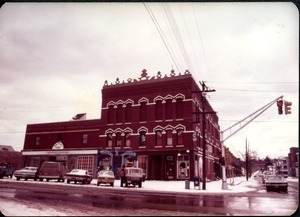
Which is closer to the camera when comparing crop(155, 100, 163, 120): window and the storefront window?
the storefront window

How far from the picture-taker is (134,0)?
41.0 feet

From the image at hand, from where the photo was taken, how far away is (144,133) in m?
31.9

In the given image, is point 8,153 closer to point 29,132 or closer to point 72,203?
point 29,132

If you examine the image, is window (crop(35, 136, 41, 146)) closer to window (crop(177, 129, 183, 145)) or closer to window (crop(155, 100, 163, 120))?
window (crop(155, 100, 163, 120))

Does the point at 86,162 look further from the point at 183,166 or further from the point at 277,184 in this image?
the point at 277,184

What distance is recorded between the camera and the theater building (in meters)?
29.7

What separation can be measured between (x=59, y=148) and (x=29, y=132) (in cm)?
647

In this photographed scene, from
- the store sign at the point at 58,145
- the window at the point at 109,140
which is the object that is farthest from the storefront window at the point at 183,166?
the store sign at the point at 58,145

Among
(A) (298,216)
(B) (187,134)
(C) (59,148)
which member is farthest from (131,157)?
(A) (298,216)

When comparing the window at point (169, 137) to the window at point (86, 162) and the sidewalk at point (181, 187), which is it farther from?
the window at point (86, 162)

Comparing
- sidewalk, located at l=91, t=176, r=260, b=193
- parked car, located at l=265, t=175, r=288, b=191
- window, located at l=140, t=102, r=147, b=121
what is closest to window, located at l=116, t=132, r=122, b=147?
window, located at l=140, t=102, r=147, b=121

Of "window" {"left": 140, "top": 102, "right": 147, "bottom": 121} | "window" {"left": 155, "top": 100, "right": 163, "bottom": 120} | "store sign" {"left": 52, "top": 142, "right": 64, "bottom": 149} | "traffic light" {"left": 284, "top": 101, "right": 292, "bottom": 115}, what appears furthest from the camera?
"store sign" {"left": 52, "top": 142, "right": 64, "bottom": 149}

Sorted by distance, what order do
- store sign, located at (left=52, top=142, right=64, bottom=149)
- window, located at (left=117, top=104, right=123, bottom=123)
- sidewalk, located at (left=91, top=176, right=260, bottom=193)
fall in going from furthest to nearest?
store sign, located at (left=52, top=142, right=64, bottom=149), window, located at (left=117, top=104, right=123, bottom=123), sidewalk, located at (left=91, top=176, right=260, bottom=193)

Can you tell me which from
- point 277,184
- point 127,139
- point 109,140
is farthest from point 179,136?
point 277,184
